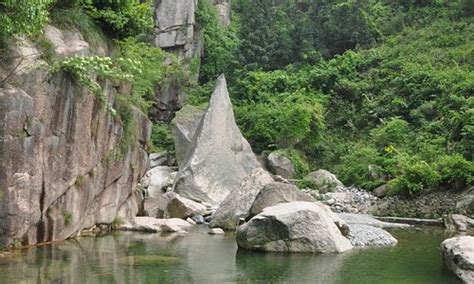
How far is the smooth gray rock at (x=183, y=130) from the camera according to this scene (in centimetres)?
3947

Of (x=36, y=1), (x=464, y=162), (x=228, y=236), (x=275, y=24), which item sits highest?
(x=275, y=24)

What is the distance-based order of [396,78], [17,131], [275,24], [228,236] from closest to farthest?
1. [17,131]
2. [228,236]
3. [396,78]
4. [275,24]

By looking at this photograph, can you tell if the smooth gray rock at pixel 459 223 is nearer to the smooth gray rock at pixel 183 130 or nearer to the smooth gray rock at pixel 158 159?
the smooth gray rock at pixel 183 130

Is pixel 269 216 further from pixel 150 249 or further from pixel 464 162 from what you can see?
pixel 464 162

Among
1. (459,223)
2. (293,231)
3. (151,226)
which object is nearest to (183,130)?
(151,226)

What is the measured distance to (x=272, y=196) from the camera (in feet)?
69.4

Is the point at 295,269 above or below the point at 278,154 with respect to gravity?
below

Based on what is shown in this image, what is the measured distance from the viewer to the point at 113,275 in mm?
13484

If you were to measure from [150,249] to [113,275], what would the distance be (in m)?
4.15

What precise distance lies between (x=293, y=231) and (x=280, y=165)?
22.6 meters

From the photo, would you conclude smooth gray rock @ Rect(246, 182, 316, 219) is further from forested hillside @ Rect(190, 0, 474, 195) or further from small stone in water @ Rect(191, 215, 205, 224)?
forested hillside @ Rect(190, 0, 474, 195)

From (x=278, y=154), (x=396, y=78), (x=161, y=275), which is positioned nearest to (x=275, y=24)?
(x=396, y=78)

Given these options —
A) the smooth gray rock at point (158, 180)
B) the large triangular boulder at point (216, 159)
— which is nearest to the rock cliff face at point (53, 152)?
the large triangular boulder at point (216, 159)

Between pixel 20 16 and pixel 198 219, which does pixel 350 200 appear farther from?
pixel 20 16
